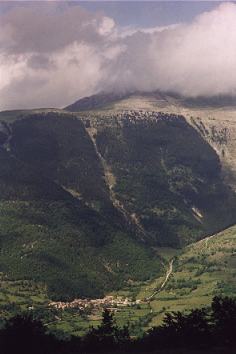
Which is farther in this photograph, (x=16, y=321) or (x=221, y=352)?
(x=16, y=321)

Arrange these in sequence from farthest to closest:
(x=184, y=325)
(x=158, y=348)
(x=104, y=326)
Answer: (x=104, y=326), (x=184, y=325), (x=158, y=348)

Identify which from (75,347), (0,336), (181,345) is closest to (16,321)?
(0,336)

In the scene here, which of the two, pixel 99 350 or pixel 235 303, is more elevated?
pixel 235 303

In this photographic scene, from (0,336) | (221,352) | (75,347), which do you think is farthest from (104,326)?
(221,352)

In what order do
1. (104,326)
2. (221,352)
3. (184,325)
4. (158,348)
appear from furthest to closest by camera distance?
(104,326)
(184,325)
(158,348)
(221,352)

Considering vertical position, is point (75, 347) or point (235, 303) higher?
point (235, 303)

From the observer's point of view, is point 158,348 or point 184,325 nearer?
point 158,348

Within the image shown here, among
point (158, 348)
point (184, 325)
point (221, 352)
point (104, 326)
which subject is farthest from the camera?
point (104, 326)

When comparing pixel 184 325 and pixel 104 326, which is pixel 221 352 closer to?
pixel 184 325

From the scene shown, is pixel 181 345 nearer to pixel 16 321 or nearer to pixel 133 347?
pixel 133 347
